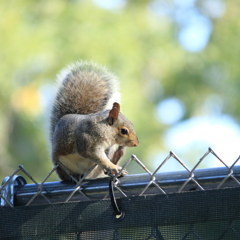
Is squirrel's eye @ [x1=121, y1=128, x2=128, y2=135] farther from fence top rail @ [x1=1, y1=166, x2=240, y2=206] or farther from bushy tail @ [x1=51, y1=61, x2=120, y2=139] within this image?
fence top rail @ [x1=1, y1=166, x2=240, y2=206]

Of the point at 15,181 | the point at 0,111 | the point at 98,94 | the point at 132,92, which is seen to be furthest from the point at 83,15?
the point at 15,181

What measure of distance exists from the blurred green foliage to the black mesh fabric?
9.03ft

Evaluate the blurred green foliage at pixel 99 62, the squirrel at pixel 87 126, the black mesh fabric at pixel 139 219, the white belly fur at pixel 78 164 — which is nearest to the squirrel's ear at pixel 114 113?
the squirrel at pixel 87 126

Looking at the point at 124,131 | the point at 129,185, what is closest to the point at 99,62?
the point at 124,131

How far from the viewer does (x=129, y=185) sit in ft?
2.71

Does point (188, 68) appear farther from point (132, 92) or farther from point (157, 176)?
point (157, 176)

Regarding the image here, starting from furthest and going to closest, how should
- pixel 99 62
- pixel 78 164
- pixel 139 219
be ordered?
pixel 99 62
pixel 78 164
pixel 139 219

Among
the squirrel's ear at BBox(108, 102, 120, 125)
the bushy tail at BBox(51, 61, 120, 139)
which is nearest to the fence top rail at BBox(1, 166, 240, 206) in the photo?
the squirrel's ear at BBox(108, 102, 120, 125)

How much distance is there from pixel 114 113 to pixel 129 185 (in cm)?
58

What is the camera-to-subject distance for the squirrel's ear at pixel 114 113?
1.36 metres

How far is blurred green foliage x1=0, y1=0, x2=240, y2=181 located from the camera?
3.94 meters

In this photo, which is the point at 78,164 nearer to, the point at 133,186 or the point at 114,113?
the point at 114,113

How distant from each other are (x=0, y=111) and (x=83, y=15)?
3.83ft

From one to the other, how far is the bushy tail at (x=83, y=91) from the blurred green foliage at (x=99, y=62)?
75.4 inches
